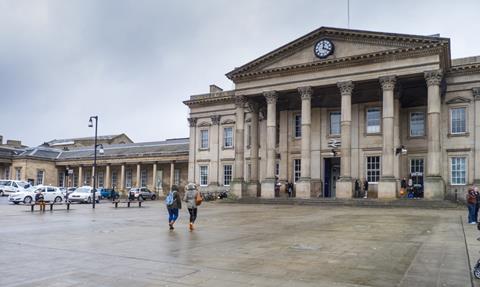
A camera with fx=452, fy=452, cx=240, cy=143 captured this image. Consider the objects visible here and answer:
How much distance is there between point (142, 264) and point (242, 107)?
33.9m

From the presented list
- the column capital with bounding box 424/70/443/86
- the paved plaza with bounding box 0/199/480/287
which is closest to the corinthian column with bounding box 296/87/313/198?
the column capital with bounding box 424/70/443/86

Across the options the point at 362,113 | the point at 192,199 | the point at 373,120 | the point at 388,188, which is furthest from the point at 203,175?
the point at 192,199

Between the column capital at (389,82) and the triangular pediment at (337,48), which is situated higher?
the triangular pediment at (337,48)

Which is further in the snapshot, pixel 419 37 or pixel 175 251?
pixel 419 37

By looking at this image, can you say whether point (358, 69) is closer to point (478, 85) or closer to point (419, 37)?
point (419, 37)

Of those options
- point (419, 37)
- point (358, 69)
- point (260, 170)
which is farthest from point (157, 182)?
point (419, 37)

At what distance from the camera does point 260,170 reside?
46.1 m

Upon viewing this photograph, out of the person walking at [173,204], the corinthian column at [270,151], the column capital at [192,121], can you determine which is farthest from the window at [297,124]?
the person walking at [173,204]

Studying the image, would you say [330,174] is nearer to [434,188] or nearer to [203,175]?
[434,188]

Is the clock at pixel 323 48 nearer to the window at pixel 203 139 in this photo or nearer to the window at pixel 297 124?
the window at pixel 297 124

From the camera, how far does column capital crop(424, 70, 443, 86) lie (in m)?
32.8

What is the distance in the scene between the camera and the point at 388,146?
3394 centimetres

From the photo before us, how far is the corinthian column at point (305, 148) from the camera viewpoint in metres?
37.3

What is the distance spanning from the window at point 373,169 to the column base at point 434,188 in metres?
7.05
